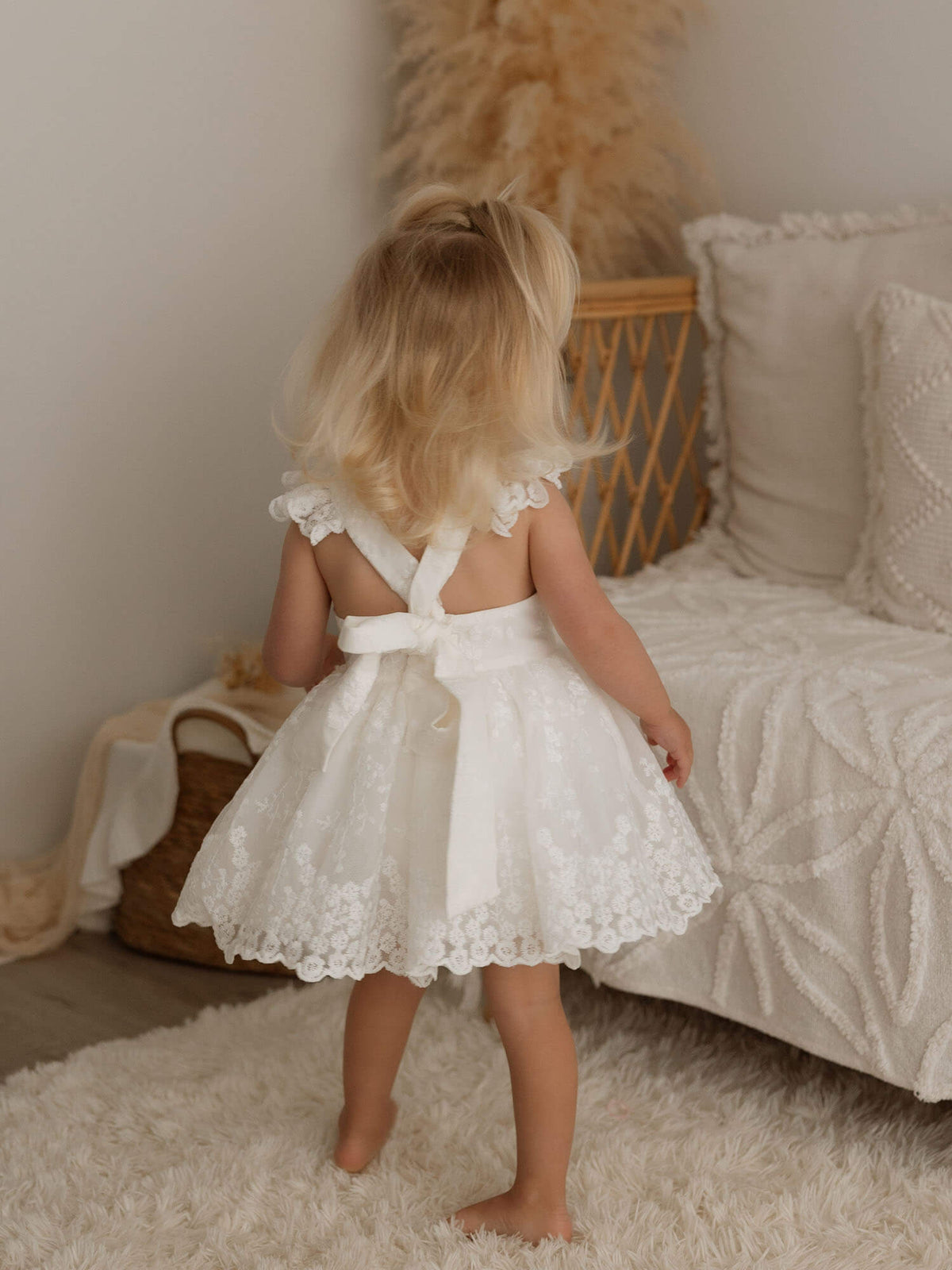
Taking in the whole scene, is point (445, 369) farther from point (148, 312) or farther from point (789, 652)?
point (148, 312)

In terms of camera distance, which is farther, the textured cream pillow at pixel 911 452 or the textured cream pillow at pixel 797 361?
the textured cream pillow at pixel 797 361

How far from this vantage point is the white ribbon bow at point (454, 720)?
102cm

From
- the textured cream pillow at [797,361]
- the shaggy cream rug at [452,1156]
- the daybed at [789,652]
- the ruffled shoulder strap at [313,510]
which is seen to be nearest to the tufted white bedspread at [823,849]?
the daybed at [789,652]

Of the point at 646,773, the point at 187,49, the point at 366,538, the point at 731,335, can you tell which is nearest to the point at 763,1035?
the point at 646,773

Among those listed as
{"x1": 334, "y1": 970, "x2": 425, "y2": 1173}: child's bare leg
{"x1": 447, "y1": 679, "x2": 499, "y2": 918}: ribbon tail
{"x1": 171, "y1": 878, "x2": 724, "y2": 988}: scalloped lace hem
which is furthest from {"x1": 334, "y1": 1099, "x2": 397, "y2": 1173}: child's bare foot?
{"x1": 447, "y1": 679, "x2": 499, "y2": 918}: ribbon tail

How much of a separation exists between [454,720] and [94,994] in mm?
916

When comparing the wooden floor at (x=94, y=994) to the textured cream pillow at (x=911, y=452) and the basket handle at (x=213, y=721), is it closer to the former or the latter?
the basket handle at (x=213, y=721)

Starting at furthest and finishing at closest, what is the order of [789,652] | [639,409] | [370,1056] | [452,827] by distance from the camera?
[639,409] < [789,652] < [370,1056] < [452,827]

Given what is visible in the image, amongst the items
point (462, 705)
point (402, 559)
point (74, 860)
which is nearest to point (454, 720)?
point (462, 705)

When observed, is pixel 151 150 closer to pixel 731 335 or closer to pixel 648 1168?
pixel 731 335

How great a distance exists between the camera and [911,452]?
59.7 inches

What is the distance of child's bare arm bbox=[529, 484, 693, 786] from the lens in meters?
1.11

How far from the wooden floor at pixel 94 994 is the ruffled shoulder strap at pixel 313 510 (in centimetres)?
82

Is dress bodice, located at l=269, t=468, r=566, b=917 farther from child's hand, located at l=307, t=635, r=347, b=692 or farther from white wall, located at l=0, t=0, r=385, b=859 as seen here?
white wall, located at l=0, t=0, r=385, b=859
